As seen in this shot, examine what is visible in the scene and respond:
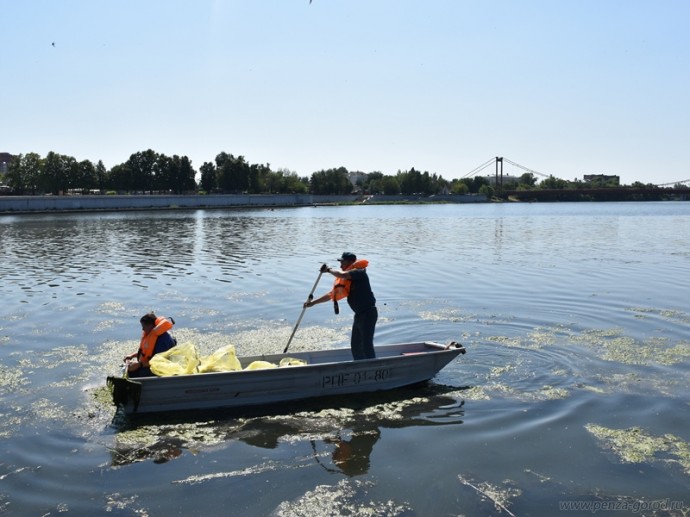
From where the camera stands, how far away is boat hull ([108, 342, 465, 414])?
37.2 feet

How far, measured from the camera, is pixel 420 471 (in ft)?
31.0

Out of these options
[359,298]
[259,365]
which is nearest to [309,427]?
[259,365]

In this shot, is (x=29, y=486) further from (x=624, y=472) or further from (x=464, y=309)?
(x=464, y=309)

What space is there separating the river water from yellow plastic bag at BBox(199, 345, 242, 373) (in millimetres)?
896

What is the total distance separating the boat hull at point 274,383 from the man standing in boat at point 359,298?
537 mm

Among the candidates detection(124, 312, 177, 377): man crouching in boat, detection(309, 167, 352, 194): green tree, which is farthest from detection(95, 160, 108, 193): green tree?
detection(124, 312, 177, 377): man crouching in boat

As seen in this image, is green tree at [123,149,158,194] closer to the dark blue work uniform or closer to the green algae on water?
the dark blue work uniform

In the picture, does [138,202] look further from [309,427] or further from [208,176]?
[309,427]

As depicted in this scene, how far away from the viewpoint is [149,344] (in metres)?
12.0

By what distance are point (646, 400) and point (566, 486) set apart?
436 centimetres

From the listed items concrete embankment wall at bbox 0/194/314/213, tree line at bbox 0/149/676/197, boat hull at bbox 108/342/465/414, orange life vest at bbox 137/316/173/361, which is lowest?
boat hull at bbox 108/342/465/414

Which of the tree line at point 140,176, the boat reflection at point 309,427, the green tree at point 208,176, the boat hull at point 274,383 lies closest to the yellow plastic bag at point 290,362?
the boat hull at point 274,383

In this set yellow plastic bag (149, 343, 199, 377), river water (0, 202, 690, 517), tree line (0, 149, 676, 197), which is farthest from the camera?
tree line (0, 149, 676, 197)

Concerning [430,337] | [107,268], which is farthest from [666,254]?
[107,268]
